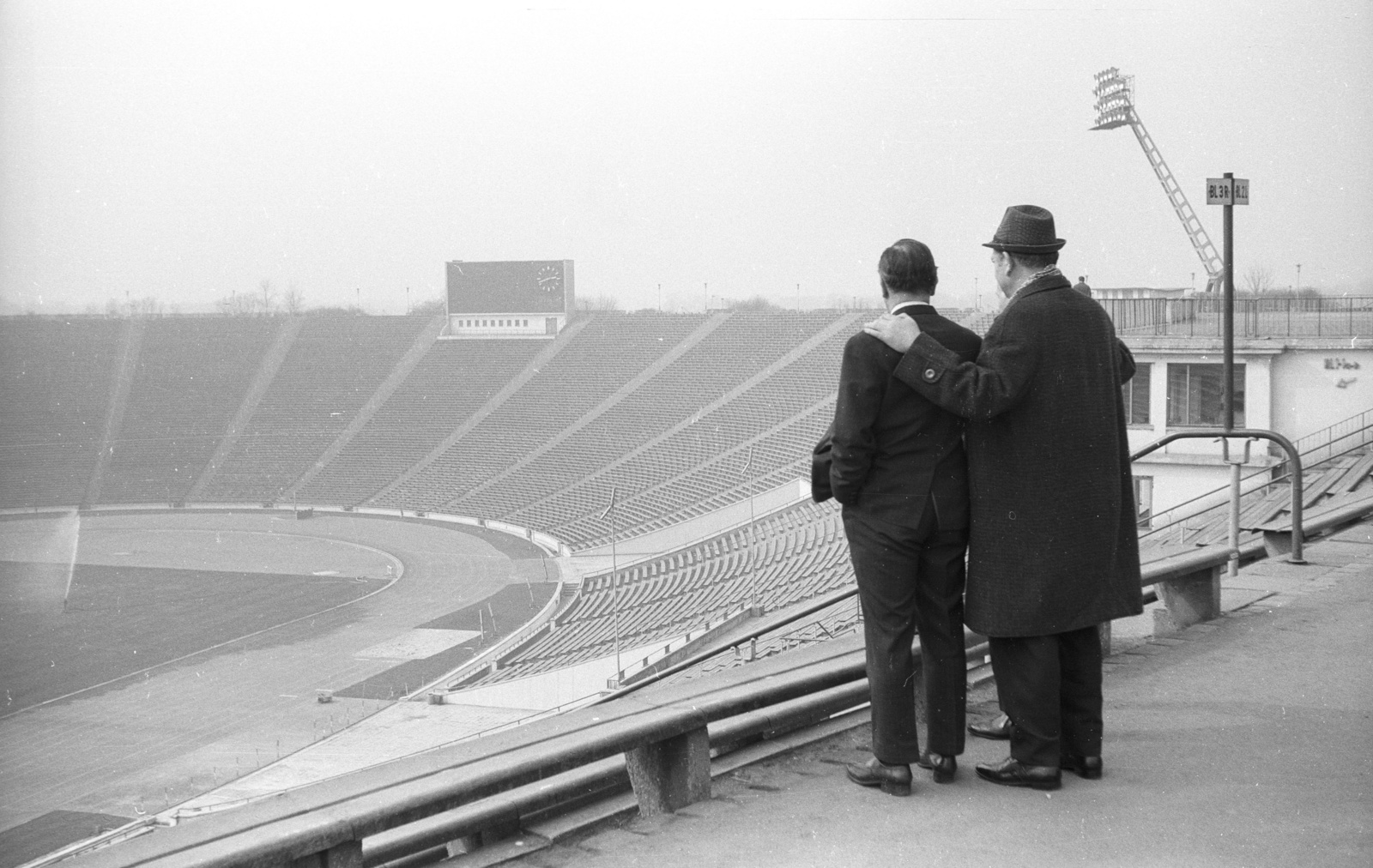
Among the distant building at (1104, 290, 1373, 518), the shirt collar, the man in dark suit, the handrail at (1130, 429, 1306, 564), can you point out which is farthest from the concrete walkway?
the distant building at (1104, 290, 1373, 518)

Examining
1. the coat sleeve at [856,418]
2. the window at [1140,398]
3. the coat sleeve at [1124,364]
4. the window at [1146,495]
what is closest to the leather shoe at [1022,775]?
the coat sleeve at [856,418]

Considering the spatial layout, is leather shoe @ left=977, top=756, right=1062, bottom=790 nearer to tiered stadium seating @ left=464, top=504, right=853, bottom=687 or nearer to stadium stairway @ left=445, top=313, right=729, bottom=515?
tiered stadium seating @ left=464, top=504, right=853, bottom=687

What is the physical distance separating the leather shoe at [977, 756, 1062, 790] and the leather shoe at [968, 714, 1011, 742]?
258 mm

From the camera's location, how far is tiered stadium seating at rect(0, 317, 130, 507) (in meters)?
37.8

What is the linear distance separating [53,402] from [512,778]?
45305 millimetres

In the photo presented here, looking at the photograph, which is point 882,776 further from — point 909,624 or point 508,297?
point 508,297

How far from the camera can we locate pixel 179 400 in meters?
43.6

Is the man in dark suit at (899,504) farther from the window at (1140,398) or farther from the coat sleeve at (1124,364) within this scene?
the window at (1140,398)

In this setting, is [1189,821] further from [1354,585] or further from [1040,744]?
[1354,585]

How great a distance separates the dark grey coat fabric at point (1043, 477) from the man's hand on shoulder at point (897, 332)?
0.14 meters

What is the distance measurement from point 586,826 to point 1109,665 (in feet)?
5.14

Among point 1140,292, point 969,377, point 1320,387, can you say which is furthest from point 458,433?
point 969,377

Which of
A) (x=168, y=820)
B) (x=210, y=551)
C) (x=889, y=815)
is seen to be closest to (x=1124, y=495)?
(x=889, y=815)

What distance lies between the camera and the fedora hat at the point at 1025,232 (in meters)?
2.04
